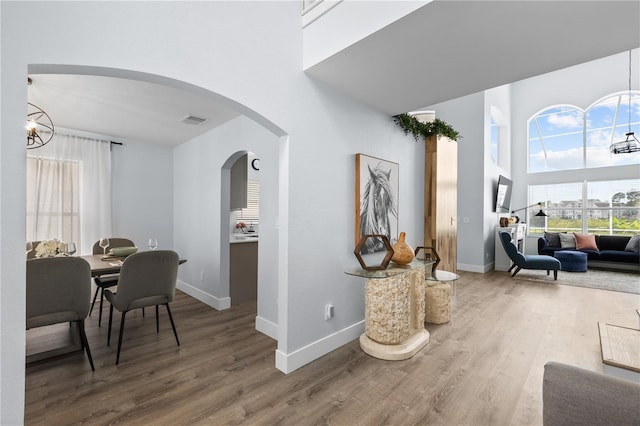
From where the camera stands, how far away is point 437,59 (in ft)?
7.11

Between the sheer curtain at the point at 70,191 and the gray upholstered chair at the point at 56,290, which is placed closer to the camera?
the gray upholstered chair at the point at 56,290

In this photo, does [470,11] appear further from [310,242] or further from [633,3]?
[310,242]

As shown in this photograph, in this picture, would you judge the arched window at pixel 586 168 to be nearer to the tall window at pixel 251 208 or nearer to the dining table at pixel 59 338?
the tall window at pixel 251 208

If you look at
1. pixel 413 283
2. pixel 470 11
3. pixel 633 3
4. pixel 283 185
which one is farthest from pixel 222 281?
pixel 633 3

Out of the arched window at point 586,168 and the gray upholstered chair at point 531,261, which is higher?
the arched window at point 586,168

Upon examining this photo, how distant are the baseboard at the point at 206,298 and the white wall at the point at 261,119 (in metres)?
1.38

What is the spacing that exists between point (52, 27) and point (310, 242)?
1993 millimetres

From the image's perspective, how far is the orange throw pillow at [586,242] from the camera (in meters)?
6.93

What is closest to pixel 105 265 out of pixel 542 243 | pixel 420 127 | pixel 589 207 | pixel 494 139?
pixel 420 127

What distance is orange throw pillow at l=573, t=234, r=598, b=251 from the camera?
693 centimetres

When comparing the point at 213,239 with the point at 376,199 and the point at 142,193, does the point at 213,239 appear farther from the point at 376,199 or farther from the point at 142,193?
the point at 376,199

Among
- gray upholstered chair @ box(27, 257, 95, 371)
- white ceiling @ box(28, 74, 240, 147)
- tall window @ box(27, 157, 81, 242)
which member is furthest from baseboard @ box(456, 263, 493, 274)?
tall window @ box(27, 157, 81, 242)

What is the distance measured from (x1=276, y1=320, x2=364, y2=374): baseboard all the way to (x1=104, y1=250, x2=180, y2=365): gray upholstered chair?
1208 millimetres

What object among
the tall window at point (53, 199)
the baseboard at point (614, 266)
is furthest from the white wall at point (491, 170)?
the tall window at point (53, 199)
